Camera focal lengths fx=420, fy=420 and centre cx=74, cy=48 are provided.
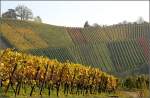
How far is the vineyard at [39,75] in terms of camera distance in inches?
990

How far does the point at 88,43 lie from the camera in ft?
333

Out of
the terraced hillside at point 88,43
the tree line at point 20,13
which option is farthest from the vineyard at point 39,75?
the tree line at point 20,13

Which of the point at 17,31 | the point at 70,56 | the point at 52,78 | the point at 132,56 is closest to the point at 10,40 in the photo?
the point at 17,31

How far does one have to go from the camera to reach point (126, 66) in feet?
276

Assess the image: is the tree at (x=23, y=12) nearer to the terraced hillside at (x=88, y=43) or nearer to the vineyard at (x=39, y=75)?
the terraced hillside at (x=88, y=43)

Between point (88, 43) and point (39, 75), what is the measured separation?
7192cm

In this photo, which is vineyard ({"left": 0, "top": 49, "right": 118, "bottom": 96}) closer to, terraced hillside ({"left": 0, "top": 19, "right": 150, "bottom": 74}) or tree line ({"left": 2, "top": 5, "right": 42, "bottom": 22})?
terraced hillside ({"left": 0, "top": 19, "right": 150, "bottom": 74})

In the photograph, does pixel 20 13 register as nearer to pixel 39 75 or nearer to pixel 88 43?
pixel 88 43

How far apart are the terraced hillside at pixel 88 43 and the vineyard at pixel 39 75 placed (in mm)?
30237

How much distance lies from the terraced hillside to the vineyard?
1190 inches

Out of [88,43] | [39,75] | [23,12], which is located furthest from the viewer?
[23,12]

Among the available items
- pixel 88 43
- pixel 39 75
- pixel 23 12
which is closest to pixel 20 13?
pixel 23 12

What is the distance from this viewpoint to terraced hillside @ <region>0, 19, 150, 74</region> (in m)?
85.1

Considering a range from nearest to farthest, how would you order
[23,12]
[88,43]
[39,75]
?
1. [39,75]
2. [88,43]
3. [23,12]
